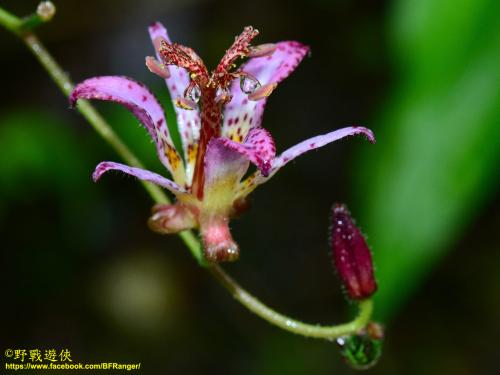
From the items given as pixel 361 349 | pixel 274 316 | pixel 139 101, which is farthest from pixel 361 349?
pixel 139 101

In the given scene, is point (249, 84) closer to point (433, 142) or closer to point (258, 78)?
point (258, 78)

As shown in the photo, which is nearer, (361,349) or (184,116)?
(361,349)

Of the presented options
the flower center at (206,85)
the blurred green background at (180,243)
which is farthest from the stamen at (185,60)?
the blurred green background at (180,243)

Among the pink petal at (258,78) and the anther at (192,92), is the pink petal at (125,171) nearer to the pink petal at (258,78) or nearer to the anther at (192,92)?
the anther at (192,92)

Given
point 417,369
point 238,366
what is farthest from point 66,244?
point 417,369

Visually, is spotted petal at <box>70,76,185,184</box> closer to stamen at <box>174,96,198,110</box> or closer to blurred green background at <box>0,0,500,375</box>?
stamen at <box>174,96,198,110</box>

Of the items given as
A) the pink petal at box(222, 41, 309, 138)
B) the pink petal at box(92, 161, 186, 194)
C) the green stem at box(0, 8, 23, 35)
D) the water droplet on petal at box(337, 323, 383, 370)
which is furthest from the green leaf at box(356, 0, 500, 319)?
the green stem at box(0, 8, 23, 35)
